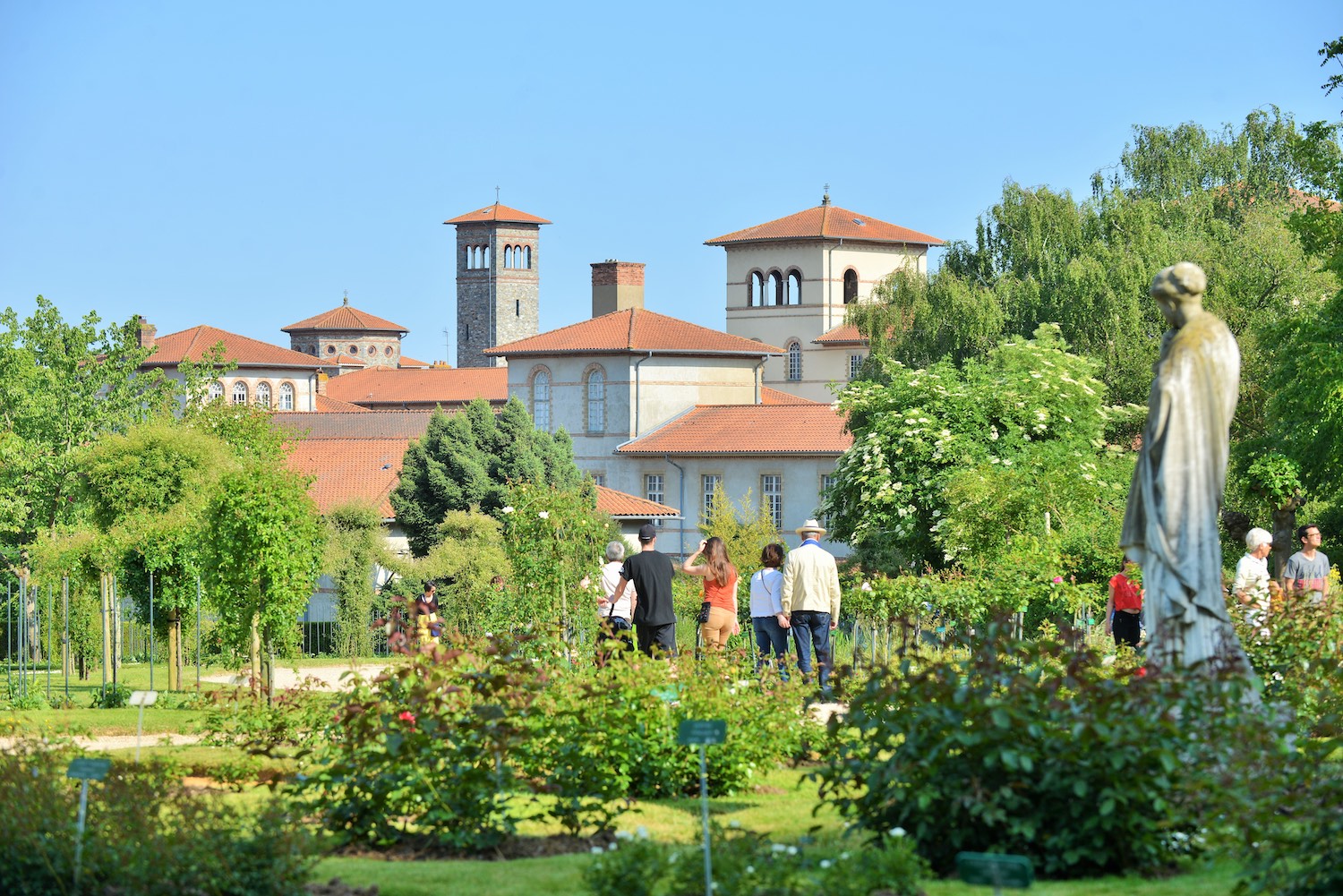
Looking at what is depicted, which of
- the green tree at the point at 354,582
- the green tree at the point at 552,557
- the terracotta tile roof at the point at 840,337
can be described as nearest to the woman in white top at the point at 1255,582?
the green tree at the point at 552,557

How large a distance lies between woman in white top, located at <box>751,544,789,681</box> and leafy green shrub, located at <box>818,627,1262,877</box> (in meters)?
6.92

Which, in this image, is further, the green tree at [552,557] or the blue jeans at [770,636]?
the green tree at [552,557]

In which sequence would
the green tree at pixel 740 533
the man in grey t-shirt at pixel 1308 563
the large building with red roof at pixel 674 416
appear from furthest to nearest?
the large building with red roof at pixel 674 416 < the green tree at pixel 740 533 < the man in grey t-shirt at pixel 1308 563

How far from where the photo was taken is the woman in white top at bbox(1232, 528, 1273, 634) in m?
10.3

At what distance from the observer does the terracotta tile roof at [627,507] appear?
4844cm

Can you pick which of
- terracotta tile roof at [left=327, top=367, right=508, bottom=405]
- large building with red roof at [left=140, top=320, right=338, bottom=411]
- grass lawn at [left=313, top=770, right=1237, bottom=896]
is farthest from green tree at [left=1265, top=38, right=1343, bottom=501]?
large building with red roof at [left=140, top=320, right=338, bottom=411]

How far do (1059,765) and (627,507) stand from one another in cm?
4306

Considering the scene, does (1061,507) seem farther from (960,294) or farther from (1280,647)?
(960,294)

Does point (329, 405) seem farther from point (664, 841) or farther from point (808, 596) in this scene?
point (664, 841)

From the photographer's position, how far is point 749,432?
56750 mm

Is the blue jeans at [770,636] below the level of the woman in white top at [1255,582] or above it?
below

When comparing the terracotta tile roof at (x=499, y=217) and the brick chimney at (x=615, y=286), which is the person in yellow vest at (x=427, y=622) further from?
the terracotta tile roof at (x=499, y=217)

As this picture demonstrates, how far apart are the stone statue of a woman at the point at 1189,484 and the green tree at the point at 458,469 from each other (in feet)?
122

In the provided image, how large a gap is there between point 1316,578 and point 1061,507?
363 inches
